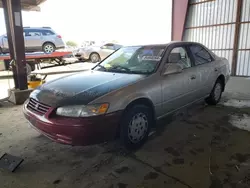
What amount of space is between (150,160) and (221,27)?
862 cm

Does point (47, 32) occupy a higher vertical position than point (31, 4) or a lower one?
lower

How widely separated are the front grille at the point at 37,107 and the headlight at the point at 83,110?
227 mm

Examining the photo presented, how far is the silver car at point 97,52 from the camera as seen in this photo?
12523 mm

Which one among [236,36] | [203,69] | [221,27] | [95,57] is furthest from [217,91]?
[95,57]

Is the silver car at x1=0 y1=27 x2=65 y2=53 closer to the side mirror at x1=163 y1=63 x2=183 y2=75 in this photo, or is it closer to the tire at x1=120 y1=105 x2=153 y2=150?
the side mirror at x1=163 y1=63 x2=183 y2=75

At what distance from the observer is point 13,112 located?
4168 millimetres

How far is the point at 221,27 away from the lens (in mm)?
8914

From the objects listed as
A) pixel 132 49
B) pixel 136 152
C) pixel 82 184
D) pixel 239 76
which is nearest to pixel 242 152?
pixel 136 152

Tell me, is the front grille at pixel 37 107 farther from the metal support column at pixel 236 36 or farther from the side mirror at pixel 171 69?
the metal support column at pixel 236 36

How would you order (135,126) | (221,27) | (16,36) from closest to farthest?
(135,126)
(16,36)
(221,27)

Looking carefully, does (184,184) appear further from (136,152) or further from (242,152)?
(242,152)

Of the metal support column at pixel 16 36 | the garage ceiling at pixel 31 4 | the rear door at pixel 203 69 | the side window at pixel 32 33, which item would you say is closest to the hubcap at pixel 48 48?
the side window at pixel 32 33

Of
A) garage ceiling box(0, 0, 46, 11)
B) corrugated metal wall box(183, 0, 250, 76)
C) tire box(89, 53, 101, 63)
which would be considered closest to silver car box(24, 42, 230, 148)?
corrugated metal wall box(183, 0, 250, 76)

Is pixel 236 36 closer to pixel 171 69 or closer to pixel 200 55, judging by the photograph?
pixel 200 55
